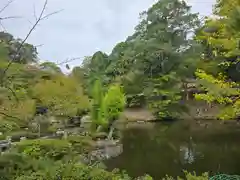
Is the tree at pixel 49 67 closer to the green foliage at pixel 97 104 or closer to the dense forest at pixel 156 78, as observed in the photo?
the dense forest at pixel 156 78

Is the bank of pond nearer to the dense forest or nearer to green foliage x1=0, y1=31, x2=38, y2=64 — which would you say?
the dense forest

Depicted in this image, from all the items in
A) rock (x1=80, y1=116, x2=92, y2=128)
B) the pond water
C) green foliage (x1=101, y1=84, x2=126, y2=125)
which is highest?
green foliage (x1=101, y1=84, x2=126, y2=125)

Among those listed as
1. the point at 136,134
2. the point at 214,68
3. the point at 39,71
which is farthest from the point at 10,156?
the point at 136,134

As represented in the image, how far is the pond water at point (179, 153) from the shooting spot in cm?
744

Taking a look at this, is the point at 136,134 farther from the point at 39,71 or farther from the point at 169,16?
the point at 39,71

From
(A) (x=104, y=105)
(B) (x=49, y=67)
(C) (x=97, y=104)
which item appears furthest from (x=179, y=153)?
(B) (x=49, y=67)

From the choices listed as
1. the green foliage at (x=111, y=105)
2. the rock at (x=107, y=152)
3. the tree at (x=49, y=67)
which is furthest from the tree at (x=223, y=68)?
the green foliage at (x=111, y=105)

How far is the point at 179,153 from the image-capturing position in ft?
30.6

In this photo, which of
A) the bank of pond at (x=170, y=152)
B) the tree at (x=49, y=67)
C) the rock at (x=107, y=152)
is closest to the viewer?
the tree at (x=49, y=67)

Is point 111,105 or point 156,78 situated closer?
point 111,105

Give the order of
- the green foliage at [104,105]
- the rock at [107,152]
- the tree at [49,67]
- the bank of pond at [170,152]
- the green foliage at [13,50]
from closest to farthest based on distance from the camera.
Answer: the green foliage at [13,50] < the tree at [49,67] < the bank of pond at [170,152] < the rock at [107,152] < the green foliage at [104,105]

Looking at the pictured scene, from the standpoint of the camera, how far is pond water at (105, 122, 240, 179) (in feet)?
24.4

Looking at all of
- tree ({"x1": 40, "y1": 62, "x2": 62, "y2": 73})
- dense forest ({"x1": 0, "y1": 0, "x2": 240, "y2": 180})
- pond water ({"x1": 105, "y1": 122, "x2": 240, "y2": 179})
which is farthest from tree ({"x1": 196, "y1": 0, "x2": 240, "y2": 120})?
tree ({"x1": 40, "y1": 62, "x2": 62, "y2": 73})

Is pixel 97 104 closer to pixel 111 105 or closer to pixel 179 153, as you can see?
pixel 111 105
